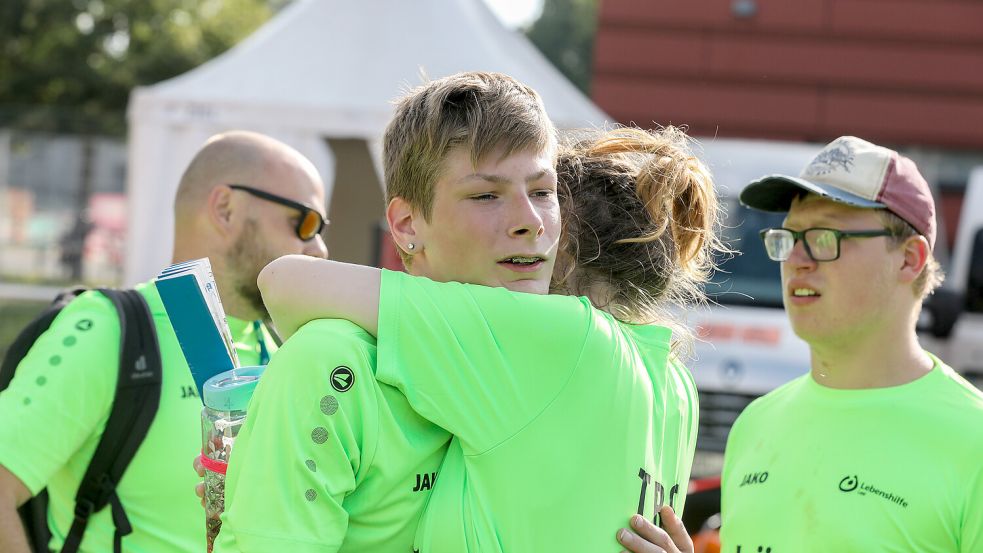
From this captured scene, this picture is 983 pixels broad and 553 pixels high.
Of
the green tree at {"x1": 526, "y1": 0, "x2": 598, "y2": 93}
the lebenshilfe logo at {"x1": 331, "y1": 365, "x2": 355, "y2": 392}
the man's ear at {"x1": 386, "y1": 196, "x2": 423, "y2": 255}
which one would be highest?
the man's ear at {"x1": 386, "y1": 196, "x2": 423, "y2": 255}

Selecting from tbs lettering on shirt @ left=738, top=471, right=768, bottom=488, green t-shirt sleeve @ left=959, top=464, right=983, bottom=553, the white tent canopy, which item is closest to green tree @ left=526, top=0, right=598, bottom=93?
the white tent canopy

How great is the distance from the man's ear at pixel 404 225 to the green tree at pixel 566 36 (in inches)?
2037

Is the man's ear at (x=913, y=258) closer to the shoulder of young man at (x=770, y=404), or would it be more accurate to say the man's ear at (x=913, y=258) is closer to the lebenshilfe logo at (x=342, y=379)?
the shoulder of young man at (x=770, y=404)

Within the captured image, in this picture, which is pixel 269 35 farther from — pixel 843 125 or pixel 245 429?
pixel 843 125

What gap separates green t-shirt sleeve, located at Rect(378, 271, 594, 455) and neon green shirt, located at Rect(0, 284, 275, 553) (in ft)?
3.94

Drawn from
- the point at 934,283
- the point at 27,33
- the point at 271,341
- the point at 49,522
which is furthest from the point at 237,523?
the point at 27,33

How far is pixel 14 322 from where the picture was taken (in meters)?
14.6

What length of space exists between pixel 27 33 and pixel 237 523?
Answer: 87.9ft

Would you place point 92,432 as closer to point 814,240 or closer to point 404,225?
point 404,225

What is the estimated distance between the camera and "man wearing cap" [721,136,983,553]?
98.2 inches

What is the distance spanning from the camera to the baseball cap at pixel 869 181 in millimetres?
2861

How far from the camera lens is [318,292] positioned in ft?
5.71

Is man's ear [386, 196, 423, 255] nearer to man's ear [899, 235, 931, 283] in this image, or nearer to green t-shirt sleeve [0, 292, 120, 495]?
green t-shirt sleeve [0, 292, 120, 495]

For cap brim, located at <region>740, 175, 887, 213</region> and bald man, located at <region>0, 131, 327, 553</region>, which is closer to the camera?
bald man, located at <region>0, 131, 327, 553</region>
